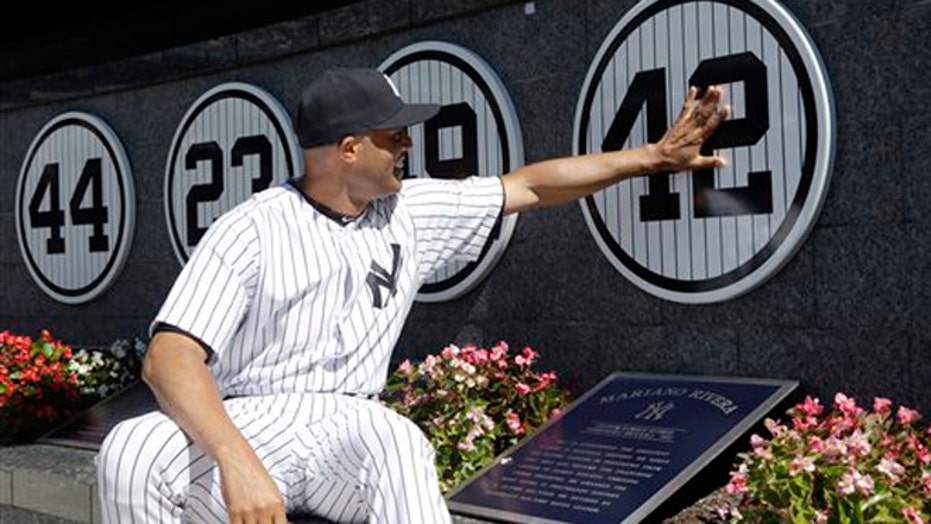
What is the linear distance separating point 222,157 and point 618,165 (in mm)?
3292

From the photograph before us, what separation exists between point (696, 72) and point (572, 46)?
28.4 inches

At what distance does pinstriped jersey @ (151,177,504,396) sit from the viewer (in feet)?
10.9

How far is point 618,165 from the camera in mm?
4414

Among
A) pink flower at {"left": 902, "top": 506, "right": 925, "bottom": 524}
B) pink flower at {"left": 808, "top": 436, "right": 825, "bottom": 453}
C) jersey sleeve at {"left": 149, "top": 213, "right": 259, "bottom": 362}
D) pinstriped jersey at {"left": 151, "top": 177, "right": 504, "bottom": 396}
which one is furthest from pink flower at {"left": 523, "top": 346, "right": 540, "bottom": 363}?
pink flower at {"left": 902, "top": 506, "right": 925, "bottom": 524}

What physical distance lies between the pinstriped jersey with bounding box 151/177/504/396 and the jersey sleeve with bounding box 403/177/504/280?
18 cm

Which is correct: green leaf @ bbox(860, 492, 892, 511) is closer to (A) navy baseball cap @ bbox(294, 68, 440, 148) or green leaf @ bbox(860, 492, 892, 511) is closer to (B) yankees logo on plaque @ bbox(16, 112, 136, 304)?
(A) navy baseball cap @ bbox(294, 68, 440, 148)

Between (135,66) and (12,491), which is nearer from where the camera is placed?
(12,491)

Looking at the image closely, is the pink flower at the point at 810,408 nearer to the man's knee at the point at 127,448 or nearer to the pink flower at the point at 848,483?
the pink flower at the point at 848,483

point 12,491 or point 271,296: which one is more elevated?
point 271,296

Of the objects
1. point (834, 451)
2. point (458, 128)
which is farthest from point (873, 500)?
point (458, 128)

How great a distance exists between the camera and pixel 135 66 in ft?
25.2

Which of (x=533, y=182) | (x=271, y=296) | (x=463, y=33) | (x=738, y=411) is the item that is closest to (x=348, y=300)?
(x=271, y=296)

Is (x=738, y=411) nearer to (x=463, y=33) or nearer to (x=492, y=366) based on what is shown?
(x=492, y=366)

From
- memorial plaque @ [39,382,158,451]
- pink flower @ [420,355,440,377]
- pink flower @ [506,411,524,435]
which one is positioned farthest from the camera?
memorial plaque @ [39,382,158,451]
